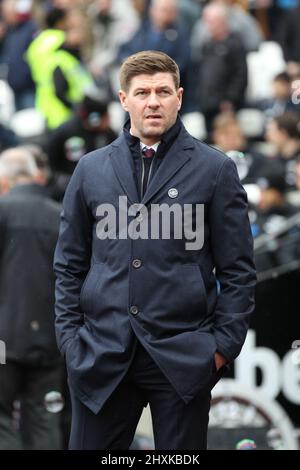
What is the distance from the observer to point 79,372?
511 centimetres

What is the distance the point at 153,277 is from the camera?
5.07 meters

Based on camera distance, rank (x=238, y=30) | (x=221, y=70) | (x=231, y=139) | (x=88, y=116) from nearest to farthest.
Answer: (x=88, y=116), (x=231, y=139), (x=221, y=70), (x=238, y=30)

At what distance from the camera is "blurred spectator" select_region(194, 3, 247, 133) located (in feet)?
42.9

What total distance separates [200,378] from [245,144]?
23.5 feet

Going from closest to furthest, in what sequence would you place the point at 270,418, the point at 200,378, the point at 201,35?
the point at 200,378 → the point at 270,418 → the point at 201,35

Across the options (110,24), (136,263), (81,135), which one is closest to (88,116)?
(81,135)

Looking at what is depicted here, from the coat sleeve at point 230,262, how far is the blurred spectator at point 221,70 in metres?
7.92

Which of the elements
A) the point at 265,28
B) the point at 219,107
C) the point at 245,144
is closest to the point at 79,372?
the point at 245,144

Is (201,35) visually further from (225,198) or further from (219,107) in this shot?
(225,198)

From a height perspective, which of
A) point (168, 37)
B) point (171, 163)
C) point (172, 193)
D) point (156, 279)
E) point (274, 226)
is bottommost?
point (274, 226)

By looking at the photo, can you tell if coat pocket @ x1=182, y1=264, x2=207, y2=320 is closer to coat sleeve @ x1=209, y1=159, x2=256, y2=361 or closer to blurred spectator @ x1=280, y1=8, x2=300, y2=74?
coat sleeve @ x1=209, y1=159, x2=256, y2=361

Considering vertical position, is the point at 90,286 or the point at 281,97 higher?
the point at 281,97

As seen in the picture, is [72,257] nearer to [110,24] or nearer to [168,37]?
[168,37]

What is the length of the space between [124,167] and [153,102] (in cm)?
31
